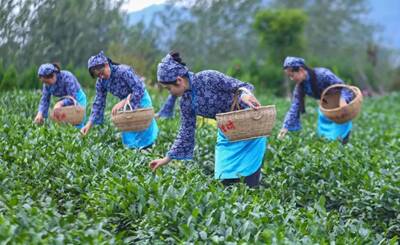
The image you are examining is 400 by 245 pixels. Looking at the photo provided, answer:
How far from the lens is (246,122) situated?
487cm

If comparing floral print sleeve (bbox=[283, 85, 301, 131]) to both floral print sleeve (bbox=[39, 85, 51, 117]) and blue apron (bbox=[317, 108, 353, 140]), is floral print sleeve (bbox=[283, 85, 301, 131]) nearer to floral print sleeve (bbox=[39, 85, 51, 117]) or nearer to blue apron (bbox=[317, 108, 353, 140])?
blue apron (bbox=[317, 108, 353, 140])

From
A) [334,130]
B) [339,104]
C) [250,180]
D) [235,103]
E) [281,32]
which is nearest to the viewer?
[235,103]

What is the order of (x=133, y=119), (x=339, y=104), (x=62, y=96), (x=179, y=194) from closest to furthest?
(x=179, y=194) → (x=133, y=119) → (x=339, y=104) → (x=62, y=96)

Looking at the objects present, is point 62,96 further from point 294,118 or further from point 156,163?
point 156,163

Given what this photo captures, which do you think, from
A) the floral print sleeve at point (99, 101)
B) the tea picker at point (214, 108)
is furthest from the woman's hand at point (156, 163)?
the floral print sleeve at point (99, 101)

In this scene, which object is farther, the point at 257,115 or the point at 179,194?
the point at 257,115

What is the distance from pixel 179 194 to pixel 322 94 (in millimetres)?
3903

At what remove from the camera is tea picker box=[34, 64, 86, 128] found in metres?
7.57

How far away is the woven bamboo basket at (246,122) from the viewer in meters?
4.83

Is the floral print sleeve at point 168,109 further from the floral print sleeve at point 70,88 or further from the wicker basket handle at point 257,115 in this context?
the wicker basket handle at point 257,115

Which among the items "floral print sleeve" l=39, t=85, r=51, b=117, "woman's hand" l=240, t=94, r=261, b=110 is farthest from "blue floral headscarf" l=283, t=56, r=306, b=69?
"floral print sleeve" l=39, t=85, r=51, b=117

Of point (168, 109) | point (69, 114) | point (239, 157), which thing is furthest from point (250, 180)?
point (168, 109)

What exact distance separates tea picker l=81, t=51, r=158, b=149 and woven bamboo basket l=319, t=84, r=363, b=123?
2.02 m

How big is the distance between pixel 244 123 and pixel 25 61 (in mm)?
12956
